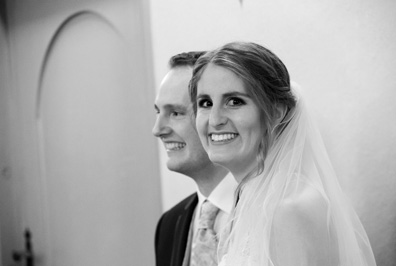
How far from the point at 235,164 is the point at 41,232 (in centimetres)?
206

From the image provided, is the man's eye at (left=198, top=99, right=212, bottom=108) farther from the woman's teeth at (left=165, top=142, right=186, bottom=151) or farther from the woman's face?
the woman's teeth at (left=165, top=142, right=186, bottom=151)

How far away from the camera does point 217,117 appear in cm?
165

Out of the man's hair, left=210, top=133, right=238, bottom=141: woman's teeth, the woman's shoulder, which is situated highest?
the man's hair

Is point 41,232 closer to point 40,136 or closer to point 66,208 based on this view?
point 66,208

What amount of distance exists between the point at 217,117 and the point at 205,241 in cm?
50

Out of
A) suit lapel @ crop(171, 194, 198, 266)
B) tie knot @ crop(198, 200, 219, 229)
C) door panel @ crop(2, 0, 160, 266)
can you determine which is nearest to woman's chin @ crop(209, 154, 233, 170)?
tie knot @ crop(198, 200, 219, 229)

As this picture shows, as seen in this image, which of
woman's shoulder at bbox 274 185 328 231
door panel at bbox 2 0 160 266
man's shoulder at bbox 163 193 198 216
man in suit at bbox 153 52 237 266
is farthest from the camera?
door panel at bbox 2 0 160 266

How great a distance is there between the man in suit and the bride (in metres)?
0.29

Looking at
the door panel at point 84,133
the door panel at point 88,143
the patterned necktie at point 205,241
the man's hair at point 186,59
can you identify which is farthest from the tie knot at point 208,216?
the door panel at point 88,143

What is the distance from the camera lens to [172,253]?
216 centimetres

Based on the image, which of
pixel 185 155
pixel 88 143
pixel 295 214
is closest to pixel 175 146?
pixel 185 155

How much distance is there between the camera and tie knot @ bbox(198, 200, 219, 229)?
197cm

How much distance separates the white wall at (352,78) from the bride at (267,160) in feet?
0.94

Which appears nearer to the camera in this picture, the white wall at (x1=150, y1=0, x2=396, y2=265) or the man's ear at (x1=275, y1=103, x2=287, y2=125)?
the man's ear at (x1=275, y1=103, x2=287, y2=125)
